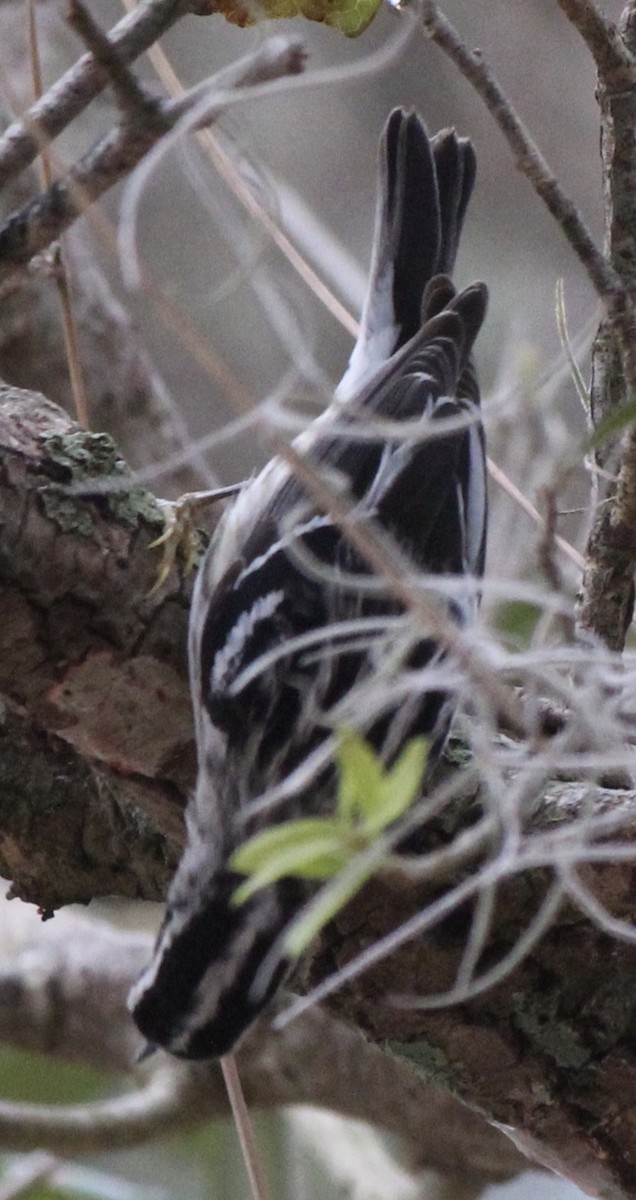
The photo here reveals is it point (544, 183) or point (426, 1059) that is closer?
point (544, 183)

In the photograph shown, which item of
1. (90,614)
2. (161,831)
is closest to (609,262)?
(90,614)

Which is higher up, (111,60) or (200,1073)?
(111,60)

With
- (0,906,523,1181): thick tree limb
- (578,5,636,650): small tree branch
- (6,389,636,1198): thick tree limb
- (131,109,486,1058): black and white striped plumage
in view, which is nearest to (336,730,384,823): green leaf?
(131,109,486,1058): black and white striped plumage

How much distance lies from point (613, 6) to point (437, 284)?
2407 mm

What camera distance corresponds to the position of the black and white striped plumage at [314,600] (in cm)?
137

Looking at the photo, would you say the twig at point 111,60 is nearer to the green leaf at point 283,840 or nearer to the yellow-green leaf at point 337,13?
the yellow-green leaf at point 337,13

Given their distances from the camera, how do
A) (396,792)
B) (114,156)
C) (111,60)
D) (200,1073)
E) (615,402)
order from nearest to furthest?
(396,792), (111,60), (114,156), (615,402), (200,1073)

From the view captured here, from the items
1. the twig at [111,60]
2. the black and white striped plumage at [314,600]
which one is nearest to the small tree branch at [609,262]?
the black and white striped plumage at [314,600]

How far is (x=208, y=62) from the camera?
13.5 ft

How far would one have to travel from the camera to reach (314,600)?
1.55 meters

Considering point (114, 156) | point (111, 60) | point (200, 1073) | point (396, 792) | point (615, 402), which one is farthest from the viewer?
point (200, 1073)

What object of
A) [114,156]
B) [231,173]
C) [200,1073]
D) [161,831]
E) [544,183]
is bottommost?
[200,1073]

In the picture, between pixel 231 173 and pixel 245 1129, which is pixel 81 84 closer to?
pixel 231 173

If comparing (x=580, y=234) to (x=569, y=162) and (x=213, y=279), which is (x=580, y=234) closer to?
(x=213, y=279)
